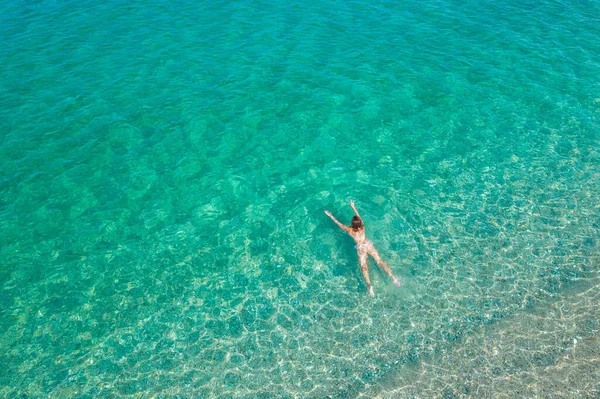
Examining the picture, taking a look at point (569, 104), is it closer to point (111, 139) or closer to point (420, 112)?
point (420, 112)

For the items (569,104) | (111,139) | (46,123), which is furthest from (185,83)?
(569,104)

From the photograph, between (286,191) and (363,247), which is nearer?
(363,247)

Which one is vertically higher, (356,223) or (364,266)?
(356,223)

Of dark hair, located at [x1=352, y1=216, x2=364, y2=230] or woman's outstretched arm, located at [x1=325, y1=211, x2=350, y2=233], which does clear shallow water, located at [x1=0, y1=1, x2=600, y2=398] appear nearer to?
woman's outstretched arm, located at [x1=325, y1=211, x2=350, y2=233]

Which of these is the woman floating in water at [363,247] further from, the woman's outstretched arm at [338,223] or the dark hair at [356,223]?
the woman's outstretched arm at [338,223]

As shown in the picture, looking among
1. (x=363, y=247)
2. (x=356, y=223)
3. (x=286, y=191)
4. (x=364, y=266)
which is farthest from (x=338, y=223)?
(x=286, y=191)

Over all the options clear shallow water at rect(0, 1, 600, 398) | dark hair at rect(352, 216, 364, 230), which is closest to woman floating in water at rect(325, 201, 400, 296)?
dark hair at rect(352, 216, 364, 230)

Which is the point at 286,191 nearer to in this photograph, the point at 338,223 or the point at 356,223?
the point at 338,223

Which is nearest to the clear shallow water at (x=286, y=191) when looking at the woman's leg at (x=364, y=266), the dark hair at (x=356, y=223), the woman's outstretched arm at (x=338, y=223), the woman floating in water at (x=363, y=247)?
the woman's leg at (x=364, y=266)
